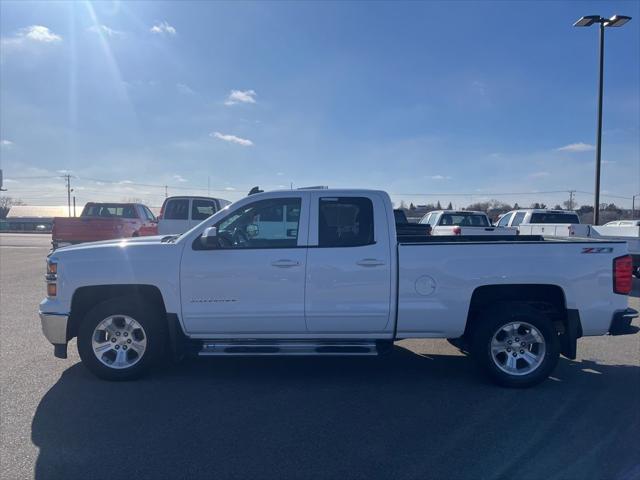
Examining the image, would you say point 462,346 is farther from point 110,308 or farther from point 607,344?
point 110,308

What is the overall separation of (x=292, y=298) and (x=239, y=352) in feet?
2.56

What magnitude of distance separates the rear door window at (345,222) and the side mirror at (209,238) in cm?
108

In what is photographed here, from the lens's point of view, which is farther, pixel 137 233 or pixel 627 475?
pixel 137 233

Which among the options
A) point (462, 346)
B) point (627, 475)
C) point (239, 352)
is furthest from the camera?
point (462, 346)

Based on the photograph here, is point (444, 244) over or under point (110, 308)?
over

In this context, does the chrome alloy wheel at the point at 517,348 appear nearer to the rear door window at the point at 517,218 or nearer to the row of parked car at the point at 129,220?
the row of parked car at the point at 129,220

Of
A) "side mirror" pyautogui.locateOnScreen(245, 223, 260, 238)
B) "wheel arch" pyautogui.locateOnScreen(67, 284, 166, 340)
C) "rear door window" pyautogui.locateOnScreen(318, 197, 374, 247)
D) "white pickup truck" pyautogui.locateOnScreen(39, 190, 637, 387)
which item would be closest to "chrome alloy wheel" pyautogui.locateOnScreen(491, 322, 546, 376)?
"white pickup truck" pyautogui.locateOnScreen(39, 190, 637, 387)

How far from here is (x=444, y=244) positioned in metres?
5.25

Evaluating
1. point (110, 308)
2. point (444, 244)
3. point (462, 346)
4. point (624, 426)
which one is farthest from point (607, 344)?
point (110, 308)

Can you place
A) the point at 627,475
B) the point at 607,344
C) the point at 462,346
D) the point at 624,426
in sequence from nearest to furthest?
the point at 627,475
the point at 624,426
the point at 462,346
the point at 607,344

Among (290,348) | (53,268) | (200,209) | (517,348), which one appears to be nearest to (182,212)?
(200,209)

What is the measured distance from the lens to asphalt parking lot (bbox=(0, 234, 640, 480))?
3662mm

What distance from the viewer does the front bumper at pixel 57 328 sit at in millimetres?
5348

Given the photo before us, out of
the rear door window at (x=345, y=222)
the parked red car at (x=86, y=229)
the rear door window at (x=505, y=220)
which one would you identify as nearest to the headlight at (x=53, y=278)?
the rear door window at (x=345, y=222)
